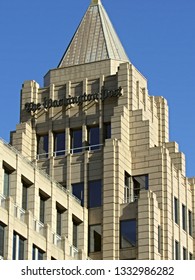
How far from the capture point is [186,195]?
8181cm

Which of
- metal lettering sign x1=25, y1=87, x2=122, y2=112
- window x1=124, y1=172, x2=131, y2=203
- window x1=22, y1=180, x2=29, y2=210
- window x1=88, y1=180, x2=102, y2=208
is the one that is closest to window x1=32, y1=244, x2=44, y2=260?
window x1=22, y1=180, x2=29, y2=210

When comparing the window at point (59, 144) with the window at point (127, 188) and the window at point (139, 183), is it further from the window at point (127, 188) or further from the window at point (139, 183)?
the window at point (139, 183)

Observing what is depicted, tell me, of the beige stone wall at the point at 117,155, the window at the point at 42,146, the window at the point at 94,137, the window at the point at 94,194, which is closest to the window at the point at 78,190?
the beige stone wall at the point at 117,155

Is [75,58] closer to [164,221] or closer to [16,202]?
[164,221]

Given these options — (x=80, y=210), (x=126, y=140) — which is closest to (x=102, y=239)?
(x=80, y=210)

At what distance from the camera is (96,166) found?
76.6m

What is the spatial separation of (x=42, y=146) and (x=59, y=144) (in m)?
1.49

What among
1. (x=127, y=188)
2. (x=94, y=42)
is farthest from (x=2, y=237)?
(x=94, y=42)

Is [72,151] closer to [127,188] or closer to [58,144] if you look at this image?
[58,144]

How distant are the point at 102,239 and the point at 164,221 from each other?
510cm

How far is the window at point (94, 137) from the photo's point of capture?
7962cm

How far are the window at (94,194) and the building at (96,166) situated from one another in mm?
75

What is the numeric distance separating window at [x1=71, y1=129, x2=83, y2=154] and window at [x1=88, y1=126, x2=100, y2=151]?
30.7 inches

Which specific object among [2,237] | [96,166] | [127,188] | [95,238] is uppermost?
[96,166]
